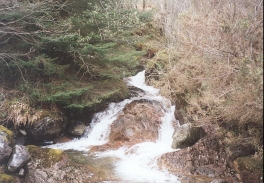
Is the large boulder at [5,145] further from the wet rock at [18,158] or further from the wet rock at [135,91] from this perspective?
the wet rock at [135,91]

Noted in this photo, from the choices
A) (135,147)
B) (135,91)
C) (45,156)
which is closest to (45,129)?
(45,156)

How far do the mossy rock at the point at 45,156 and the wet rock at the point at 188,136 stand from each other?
3.74 metres

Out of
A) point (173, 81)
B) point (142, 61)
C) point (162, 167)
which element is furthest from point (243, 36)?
point (142, 61)

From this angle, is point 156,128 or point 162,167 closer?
point 162,167

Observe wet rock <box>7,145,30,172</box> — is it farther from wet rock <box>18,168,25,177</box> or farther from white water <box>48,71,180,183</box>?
white water <box>48,71,180,183</box>

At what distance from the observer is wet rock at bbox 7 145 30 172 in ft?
21.2

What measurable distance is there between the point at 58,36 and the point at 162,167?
5.87m

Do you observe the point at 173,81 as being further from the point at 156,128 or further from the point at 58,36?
the point at 58,36

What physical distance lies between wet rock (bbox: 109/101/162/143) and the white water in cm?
27

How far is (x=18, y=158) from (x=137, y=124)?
4731mm

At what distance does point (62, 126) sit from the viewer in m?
10.0

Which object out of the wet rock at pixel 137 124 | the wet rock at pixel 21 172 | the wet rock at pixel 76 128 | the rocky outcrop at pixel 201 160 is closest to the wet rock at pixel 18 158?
the wet rock at pixel 21 172

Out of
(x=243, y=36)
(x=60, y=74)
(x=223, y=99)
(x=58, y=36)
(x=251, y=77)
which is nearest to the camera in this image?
(x=251, y=77)

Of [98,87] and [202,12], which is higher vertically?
[202,12]
